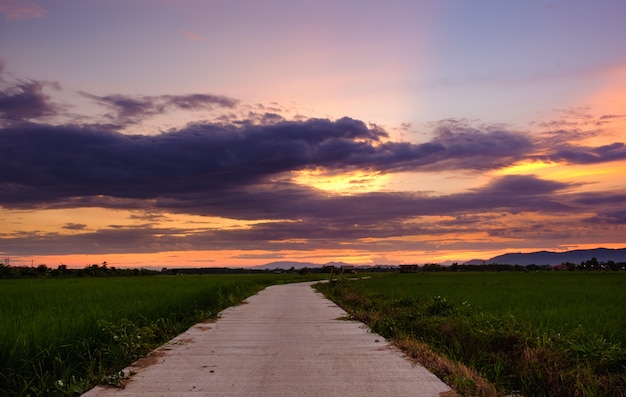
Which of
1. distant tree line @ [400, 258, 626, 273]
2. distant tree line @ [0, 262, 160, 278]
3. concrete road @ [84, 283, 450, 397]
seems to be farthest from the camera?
distant tree line @ [400, 258, 626, 273]

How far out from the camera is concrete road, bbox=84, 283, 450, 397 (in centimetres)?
589

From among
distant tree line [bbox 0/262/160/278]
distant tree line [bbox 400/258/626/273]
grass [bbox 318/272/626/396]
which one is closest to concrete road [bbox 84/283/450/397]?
grass [bbox 318/272/626/396]

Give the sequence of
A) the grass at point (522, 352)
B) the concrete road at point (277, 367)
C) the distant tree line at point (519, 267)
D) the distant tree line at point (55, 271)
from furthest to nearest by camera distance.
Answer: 1. the distant tree line at point (519, 267)
2. the distant tree line at point (55, 271)
3. the grass at point (522, 352)
4. the concrete road at point (277, 367)

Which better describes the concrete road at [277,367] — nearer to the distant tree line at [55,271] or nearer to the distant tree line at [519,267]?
the distant tree line at [55,271]

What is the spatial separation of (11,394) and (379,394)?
3840 mm

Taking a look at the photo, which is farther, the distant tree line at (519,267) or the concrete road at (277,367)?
the distant tree line at (519,267)

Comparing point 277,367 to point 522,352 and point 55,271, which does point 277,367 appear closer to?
point 522,352

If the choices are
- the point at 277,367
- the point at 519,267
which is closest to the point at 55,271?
the point at 277,367

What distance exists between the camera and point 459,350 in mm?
9102

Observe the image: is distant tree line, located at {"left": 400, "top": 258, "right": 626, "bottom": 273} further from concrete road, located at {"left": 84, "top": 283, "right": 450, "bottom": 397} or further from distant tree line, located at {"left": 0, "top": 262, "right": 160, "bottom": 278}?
concrete road, located at {"left": 84, "top": 283, "right": 450, "bottom": 397}

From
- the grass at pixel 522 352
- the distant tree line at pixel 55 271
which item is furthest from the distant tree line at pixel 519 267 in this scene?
the grass at pixel 522 352

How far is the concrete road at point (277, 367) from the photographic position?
19.3 ft

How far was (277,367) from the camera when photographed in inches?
281

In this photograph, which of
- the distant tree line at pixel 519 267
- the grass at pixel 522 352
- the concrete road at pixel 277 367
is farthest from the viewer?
the distant tree line at pixel 519 267
